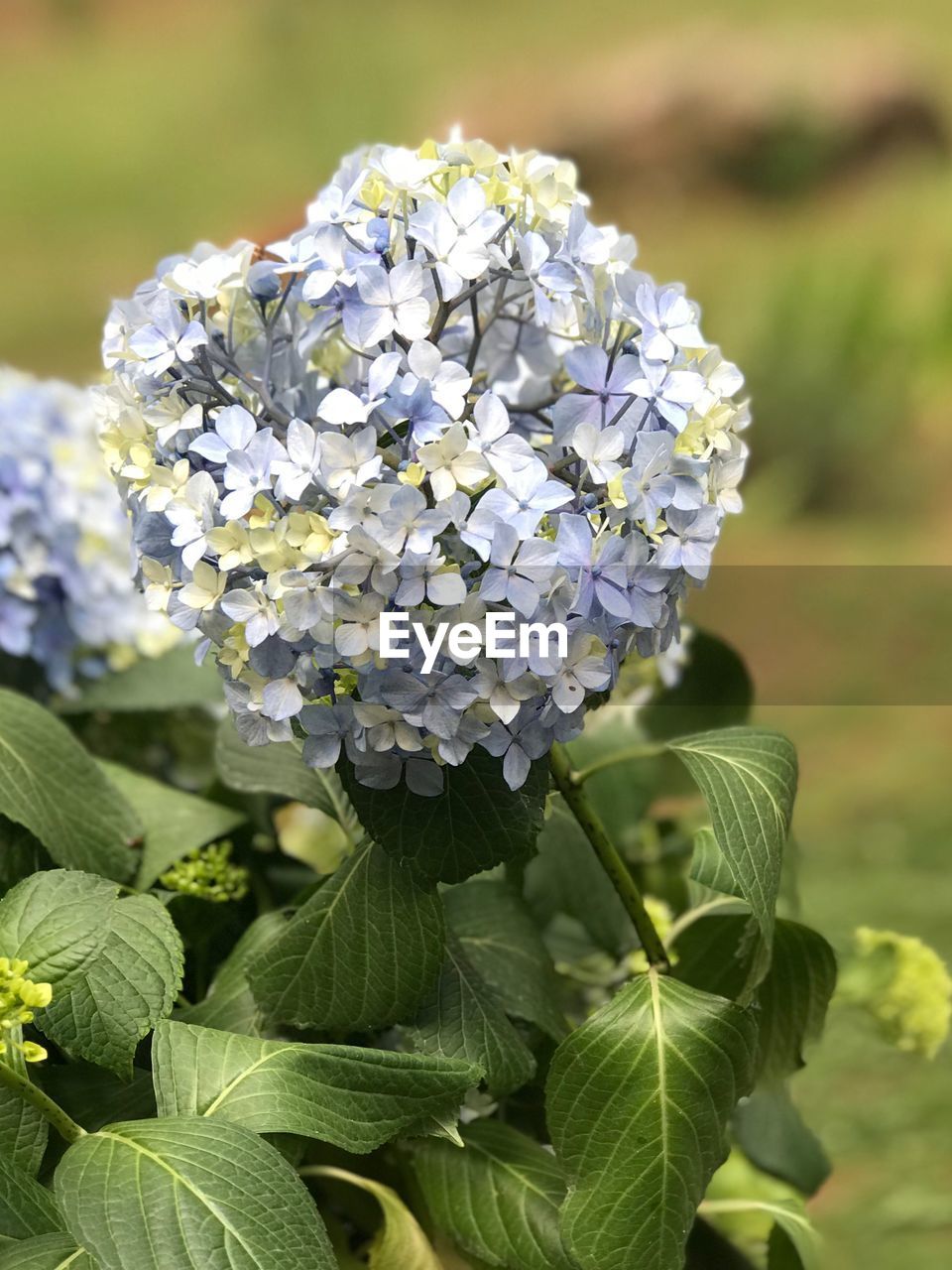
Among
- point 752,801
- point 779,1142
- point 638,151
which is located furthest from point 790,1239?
point 638,151

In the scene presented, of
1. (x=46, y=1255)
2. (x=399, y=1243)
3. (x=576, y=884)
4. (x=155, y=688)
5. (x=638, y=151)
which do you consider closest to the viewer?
(x=46, y=1255)

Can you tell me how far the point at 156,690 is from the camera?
68cm

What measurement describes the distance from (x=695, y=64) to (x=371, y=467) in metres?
3.08

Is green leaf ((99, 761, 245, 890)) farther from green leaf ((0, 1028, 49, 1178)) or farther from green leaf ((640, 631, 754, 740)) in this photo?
green leaf ((640, 631, 754, 740))

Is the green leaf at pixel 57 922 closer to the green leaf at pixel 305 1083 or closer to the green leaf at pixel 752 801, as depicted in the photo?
the green leaf at pixel 305 1083

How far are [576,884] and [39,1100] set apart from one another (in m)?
0.25

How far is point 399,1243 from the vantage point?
1.46ft

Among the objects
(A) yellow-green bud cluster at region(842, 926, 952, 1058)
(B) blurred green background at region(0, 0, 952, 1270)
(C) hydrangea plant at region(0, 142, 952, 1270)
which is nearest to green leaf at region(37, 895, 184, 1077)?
(C) hydrangea plant at region(0, 142, 952, 1270)

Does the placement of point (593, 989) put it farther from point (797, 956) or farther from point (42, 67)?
point (42, 67)

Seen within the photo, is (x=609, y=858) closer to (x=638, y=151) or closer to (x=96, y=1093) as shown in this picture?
(x=96, y=1093)

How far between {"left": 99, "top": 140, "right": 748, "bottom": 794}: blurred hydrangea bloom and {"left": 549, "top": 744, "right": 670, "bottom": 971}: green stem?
0.17ft

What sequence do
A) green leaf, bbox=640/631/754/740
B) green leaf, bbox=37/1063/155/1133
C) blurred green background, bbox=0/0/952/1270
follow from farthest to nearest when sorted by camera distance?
blurred green background, bbox=0/0/952/1270
green leaf, bbox=640/631/754/740
green leaf, bbox=37/1063/155/1133

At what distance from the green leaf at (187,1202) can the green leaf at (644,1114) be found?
9 centimetres

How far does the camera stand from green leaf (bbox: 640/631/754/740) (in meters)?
0.68
